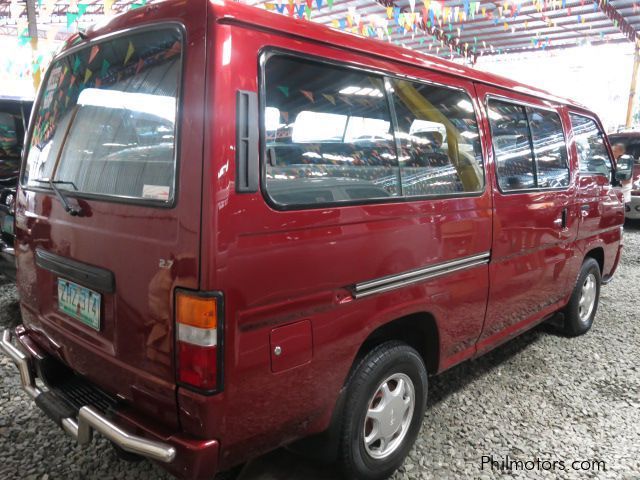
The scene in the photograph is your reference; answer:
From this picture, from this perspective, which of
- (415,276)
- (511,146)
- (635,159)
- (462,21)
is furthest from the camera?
(462,21)

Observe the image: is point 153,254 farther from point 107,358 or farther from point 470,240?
point 470,240

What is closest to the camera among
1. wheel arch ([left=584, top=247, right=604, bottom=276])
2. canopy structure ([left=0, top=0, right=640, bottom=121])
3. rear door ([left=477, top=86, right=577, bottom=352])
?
rear door ([left=477, top=86, right=577, bottom=352])

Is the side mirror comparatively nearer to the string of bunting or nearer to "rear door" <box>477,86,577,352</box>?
"rear door" <box>477,86,577,352</box>

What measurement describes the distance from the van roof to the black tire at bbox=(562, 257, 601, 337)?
2.00 metres

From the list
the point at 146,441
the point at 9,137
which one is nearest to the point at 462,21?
the point at 9,137

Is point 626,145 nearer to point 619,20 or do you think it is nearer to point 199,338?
point 619,20

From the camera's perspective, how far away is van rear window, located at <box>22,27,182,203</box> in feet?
5.46

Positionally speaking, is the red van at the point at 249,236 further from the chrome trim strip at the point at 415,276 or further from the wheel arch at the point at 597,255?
the wheel arch at the point at 597,255

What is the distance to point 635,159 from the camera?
1019 centimetres

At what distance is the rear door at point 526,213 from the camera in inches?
110

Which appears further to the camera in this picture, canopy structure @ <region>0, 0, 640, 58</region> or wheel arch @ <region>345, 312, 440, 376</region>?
canopy structure @ <region>0, 0, 640, 58</region>

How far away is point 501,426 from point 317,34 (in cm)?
239

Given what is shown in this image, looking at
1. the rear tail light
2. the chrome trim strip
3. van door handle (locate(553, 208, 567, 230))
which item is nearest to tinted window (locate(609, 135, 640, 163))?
van door handle (locate(553, 208, 567, 230))

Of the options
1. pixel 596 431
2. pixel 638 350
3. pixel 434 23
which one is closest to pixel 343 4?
pixel 434 23
